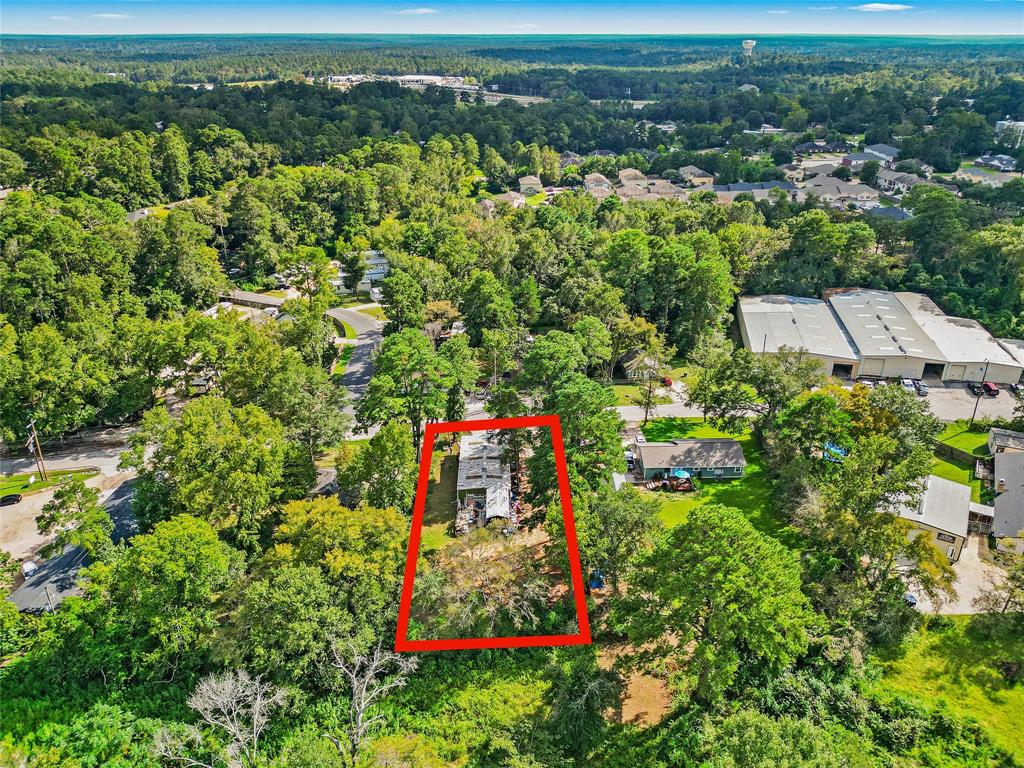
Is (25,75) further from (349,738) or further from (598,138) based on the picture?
(349,738)

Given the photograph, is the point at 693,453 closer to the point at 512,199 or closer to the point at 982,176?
the point at 512,199

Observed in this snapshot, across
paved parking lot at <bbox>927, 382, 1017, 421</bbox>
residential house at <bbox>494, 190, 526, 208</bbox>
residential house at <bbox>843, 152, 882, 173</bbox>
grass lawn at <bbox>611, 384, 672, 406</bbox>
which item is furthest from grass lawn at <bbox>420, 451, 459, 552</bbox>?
residential house at <bbox>843, 152, 882, 173</bbox>

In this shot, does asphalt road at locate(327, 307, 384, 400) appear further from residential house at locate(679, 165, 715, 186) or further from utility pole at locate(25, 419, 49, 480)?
residential house at locate(679, 165, 715, 186)

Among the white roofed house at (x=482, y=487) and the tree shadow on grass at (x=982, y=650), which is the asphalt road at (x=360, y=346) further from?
the tree shadow on grass at (x=982, y=650)

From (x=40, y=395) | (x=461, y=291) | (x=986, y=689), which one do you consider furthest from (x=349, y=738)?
(x=461, y=291)

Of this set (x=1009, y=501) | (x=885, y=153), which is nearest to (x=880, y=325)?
(x=1009, y=501)

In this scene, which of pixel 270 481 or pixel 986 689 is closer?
pixel 986 689
